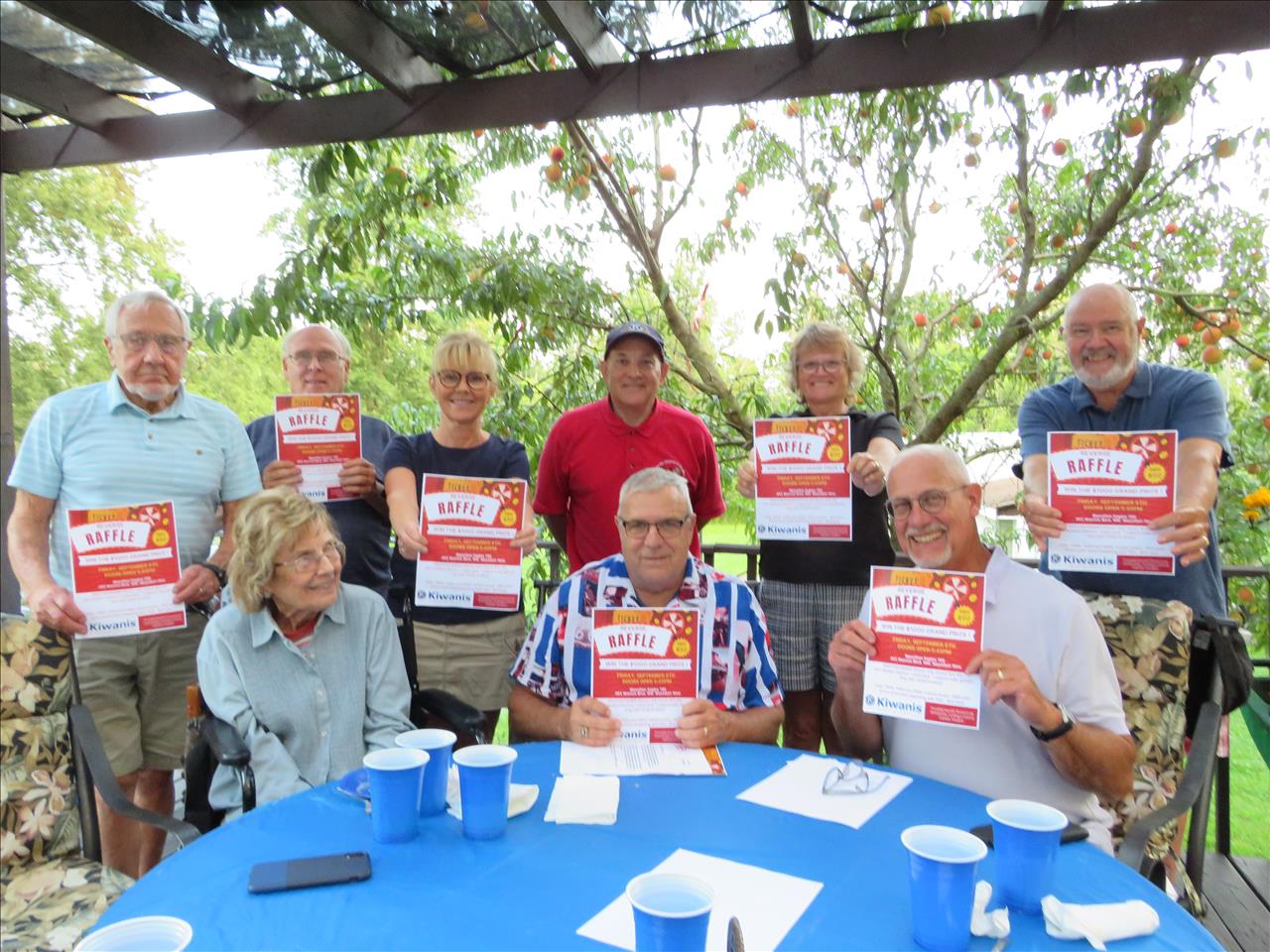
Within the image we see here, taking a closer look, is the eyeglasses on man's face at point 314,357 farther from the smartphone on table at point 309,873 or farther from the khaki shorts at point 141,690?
the smartphone on table at point 309,873

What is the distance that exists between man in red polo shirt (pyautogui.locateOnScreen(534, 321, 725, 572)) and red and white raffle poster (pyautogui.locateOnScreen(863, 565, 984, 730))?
4.26 feet

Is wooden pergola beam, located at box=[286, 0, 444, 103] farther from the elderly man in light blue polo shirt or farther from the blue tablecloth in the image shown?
the blue tablecloth

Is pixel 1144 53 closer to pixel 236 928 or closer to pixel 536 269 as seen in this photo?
pixel 536 269

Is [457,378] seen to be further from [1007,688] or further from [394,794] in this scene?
[1007,688]

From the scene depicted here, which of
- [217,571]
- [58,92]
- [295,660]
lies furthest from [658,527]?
[58,92]

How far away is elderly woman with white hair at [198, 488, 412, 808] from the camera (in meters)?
2.20

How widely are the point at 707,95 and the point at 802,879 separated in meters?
2.52

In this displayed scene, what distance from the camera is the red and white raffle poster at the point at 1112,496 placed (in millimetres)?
2287

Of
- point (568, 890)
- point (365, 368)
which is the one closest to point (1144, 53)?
point (568, 890)

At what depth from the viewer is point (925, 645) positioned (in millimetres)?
1797

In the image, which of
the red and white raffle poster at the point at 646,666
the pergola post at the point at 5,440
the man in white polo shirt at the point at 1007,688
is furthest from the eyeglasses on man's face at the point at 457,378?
the pergola post at the point at 5,440

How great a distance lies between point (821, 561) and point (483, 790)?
172 centimetres

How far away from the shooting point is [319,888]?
1371 mm

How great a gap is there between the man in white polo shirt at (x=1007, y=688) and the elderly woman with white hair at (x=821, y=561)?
0.80 meters
